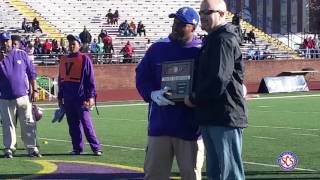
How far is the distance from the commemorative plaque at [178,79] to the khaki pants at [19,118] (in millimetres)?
5856

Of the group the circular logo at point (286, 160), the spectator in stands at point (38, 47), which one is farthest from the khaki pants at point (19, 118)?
the spectator in stands at point (38, 47)

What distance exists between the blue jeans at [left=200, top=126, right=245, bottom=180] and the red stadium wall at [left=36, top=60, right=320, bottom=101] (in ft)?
89.1

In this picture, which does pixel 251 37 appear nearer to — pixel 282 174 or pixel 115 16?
pixel 115 16

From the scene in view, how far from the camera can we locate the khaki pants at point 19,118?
12.3 metres

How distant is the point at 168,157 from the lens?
6.94 metres

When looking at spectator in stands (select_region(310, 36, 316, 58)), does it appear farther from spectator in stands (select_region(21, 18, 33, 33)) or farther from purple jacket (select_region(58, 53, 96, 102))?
purple jacket (select_region(58, 53, 96, 102))

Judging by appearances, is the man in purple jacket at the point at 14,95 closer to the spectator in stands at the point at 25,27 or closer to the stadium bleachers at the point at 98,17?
the spectator in stands at the point at 25,27

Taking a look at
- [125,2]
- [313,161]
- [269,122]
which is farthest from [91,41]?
[313,161]

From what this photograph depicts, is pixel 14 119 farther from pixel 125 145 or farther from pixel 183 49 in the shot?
pixel 183 49

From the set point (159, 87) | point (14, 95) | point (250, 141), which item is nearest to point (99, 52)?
point (250, 141)

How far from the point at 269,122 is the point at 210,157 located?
511 inches

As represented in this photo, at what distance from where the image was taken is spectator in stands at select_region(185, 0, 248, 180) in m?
6.19

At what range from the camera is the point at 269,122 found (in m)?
19.4

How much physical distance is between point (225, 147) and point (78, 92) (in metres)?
6.36
